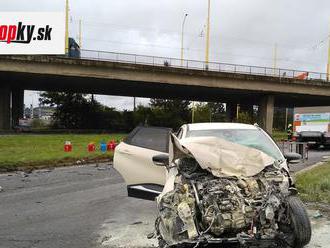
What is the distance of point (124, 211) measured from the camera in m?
8.45

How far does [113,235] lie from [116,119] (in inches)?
2415

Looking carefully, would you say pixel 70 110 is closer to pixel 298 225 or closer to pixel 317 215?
pixel 317 215

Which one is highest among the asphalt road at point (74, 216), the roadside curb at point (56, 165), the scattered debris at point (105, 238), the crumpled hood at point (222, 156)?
the crumpled hood at point (222, 156)

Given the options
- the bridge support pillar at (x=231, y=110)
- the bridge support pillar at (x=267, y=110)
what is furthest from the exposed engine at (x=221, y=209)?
the bridge support pillar at (x=231, y=110)

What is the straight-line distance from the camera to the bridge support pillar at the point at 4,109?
44.8 meters

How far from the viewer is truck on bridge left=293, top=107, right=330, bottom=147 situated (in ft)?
87.0

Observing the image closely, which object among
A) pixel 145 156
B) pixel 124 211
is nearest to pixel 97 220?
pixel 124 211

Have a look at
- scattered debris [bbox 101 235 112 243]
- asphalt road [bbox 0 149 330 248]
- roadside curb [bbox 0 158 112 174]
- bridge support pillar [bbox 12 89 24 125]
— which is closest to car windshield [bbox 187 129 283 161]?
asphalt road [bbox 0 149 330 248]

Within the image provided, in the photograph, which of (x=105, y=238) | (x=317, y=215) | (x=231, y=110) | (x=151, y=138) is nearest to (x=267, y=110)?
(x=231, y=110)

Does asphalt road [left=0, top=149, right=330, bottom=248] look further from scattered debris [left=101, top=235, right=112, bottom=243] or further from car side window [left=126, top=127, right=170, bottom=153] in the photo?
car side window [left=126, top=127, right=170, bottom=153]

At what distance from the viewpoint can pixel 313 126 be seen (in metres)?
27.2

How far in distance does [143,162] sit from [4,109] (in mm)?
40463

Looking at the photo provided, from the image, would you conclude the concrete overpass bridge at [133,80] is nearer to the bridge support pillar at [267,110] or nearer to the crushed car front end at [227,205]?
the bridge support pillar at [267,110]

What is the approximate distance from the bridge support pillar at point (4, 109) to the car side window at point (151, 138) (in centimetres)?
3949
